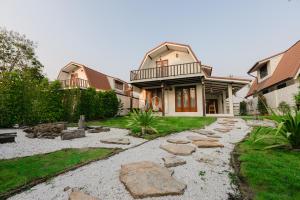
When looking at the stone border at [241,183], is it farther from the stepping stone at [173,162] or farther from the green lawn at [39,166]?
the green lawn at [39,166]

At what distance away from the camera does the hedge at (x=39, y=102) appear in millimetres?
8070

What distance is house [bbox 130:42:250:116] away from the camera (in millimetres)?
13773

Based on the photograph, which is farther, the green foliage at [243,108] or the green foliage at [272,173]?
the green foliage at [243,108]

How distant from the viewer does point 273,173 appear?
2672mm

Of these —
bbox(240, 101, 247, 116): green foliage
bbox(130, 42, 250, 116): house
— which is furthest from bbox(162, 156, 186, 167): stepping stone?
bbox(240, 101, 247, 116): green foliage

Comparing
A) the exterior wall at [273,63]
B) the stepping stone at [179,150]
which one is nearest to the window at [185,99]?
the exterior wall at [273,63]

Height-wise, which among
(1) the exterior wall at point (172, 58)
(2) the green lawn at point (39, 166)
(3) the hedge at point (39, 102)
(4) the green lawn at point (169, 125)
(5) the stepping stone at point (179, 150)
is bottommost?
(2) the green lawn at point (39, 166)

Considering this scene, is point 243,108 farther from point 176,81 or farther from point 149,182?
point 149,182

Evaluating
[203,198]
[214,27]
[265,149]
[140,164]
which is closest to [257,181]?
[203,198]

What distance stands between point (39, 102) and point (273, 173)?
9.88 meters

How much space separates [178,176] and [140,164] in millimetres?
704

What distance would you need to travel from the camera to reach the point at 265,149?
4129mm

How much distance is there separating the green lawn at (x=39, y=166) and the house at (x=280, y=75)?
12.4m

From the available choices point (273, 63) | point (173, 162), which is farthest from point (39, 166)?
point (273, 63)
